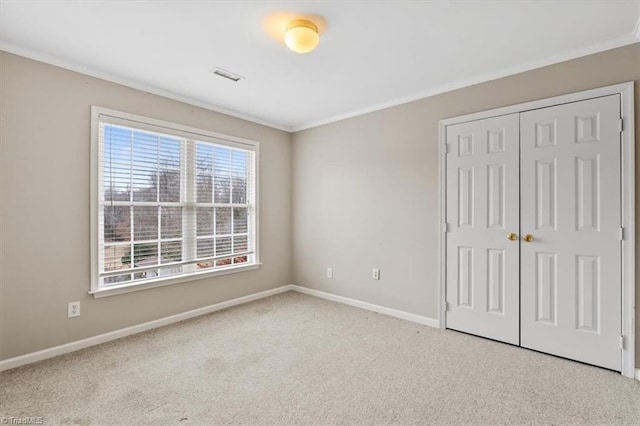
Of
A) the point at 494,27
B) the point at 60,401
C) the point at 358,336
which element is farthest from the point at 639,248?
the point at 60,401

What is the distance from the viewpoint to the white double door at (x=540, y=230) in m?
2.33

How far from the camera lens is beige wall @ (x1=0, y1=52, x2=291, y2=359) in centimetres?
236

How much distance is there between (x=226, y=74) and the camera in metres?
2.87

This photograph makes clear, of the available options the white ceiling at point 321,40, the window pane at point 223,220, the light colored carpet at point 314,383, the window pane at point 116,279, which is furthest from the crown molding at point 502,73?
the window pane at point 116,279

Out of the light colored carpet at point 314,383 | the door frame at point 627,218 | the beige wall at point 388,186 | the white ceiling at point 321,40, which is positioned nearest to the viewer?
the light colored carpet at point 314,383

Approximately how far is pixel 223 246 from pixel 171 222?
2.40ft

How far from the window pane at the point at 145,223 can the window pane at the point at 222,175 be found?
75cm

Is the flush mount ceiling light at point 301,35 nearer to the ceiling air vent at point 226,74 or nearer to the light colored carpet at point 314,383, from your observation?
the ceiling air vent at point 226,74

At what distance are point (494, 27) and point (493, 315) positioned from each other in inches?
93.0

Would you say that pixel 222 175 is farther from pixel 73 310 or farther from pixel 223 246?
pixel 73 310

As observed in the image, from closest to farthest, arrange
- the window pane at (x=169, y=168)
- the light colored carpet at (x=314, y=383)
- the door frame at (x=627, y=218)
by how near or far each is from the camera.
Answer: the light colored carpet at (x=314, y=383) < the door frame at (x=627, y=218) < the window pane at (x=169, y=168)

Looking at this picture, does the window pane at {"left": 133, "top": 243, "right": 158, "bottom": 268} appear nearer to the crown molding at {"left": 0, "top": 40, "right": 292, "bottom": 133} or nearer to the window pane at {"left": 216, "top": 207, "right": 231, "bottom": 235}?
the window pane at {"left": 216, "top": 207, "right": 231, "bottom": 235}

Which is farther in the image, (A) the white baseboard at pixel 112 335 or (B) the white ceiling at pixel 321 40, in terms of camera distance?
(A) the white baseboard at pixel 112 335

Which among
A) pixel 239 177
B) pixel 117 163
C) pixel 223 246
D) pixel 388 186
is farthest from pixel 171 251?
pixel 388 186
